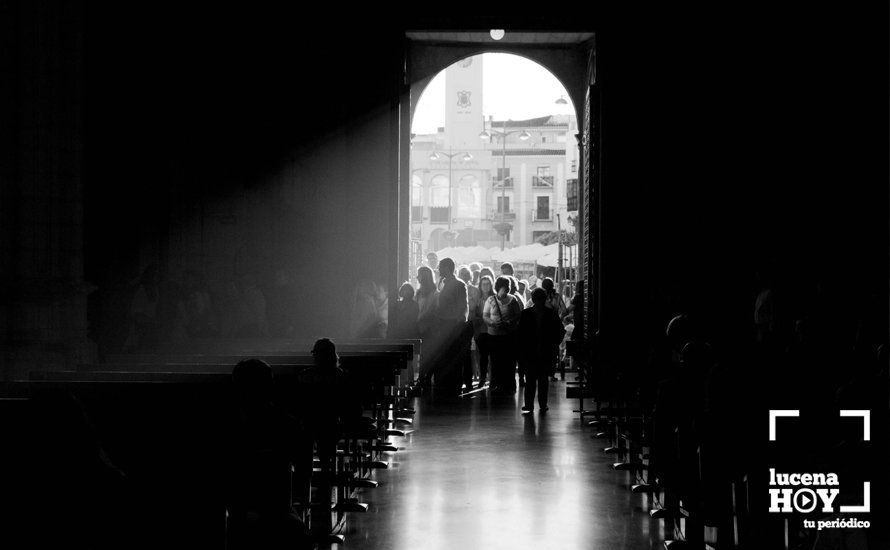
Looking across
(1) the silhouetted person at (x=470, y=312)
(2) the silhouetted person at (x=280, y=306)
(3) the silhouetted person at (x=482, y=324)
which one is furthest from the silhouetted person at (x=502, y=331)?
(2) the silhouetted person at (x=280, y=306)

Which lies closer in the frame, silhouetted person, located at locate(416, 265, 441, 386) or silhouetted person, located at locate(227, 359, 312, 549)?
silhouetted person, located at locate(227, 359, 312, 549)

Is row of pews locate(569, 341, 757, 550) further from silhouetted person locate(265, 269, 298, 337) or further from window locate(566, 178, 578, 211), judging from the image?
window locate(566, 178, 578, 211)

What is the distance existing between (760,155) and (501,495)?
7436 millimetres

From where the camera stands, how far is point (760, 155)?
13.6 m

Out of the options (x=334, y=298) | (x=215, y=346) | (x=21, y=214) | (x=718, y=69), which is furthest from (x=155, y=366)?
(x=718, y=69)

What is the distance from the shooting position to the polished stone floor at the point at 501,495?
651 centimetres

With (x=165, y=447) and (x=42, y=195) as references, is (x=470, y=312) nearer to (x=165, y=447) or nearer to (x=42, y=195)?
(x=42, y=195)

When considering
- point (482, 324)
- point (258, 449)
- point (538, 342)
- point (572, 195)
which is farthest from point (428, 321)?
point (572, 195)

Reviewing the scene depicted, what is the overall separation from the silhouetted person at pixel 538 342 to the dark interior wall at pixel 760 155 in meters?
1.46

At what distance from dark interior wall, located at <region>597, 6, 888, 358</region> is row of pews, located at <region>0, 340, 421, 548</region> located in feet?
15.6

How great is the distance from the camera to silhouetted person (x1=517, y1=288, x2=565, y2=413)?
12.9 metres

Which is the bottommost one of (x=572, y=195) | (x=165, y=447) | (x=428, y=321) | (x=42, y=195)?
(x=165, y=447)

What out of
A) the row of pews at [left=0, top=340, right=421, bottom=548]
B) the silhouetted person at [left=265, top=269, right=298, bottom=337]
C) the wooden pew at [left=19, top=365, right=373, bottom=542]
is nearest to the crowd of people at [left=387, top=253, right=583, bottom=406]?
the silhouetted person at [left=265, top=269, right=298, bottom=337]

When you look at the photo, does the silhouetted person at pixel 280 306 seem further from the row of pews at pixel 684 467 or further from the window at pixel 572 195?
the window at pixel 572 195
